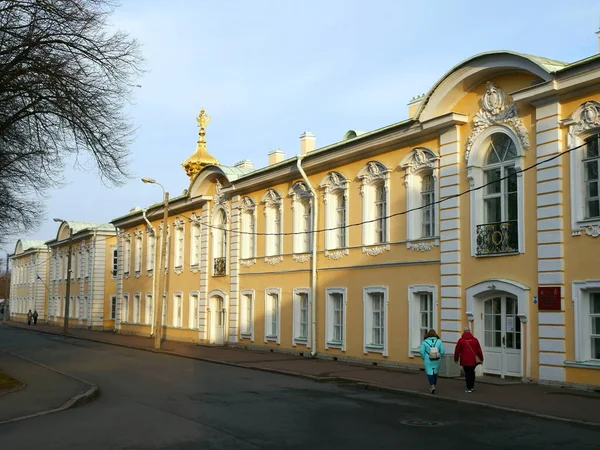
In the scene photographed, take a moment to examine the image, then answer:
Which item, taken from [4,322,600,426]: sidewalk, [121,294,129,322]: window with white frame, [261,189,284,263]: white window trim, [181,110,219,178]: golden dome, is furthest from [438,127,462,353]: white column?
[121,294,129,322]: window with white frame

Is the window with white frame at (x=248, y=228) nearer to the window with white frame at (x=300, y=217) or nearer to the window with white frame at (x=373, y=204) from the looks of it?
the window with white frame at (x=300, y=217)

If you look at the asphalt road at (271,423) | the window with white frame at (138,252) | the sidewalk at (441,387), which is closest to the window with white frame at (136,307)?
the window with white frame at (138,252)

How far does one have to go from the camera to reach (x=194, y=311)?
3803 cm

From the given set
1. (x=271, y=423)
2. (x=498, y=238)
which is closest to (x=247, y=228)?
(x=498, y=238)

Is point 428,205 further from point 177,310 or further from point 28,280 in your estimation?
point 28,280

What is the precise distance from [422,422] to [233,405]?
13.0ft

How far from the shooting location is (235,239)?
110ft

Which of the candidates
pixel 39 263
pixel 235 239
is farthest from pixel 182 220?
pixel 39 263

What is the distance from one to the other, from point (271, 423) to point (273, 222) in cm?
1897

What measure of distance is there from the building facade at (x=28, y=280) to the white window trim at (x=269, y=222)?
49.0m

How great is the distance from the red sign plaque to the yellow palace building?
4 cm

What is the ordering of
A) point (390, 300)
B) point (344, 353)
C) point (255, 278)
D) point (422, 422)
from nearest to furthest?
point (422, 422) < point (390, 300) < point (344, 353) < point (255, 278)

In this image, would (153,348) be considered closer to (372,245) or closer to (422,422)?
(372,245)

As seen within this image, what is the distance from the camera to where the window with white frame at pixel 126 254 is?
48906 millimetres
